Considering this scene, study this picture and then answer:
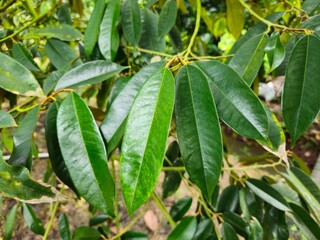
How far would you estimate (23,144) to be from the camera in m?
0.44

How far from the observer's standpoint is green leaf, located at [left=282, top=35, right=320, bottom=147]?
415 millimetres

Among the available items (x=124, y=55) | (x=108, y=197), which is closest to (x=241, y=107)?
(x=108, y=197)

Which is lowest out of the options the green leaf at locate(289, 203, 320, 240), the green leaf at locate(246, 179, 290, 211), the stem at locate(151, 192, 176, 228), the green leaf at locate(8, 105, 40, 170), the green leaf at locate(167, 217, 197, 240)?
the stem at locate(151, 192, 176, 228)

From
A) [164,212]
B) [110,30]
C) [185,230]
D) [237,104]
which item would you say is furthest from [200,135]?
[164,212]

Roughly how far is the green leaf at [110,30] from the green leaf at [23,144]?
205 mm

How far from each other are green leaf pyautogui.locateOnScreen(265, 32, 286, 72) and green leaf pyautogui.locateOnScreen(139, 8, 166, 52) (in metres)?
0.26

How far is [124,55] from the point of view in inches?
29.2

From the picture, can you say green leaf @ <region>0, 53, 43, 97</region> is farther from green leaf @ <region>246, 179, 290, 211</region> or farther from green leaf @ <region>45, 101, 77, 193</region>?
green leaf @ <region>246, 179, 290, 211</region>

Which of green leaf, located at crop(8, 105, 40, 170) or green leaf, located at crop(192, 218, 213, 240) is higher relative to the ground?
green leaf, located at crop(8, 105, 40, 170)

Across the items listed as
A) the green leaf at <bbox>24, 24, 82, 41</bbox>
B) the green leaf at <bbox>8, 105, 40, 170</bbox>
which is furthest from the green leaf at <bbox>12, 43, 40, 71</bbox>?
the green leaf at <bbox>8, 105, 40, 170</bbox>

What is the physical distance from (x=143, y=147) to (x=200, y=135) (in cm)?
8

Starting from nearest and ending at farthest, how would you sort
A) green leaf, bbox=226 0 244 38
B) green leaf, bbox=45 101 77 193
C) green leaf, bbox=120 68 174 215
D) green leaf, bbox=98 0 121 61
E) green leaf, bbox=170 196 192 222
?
green leaf, bbox=120 68 174 215, green leaf, bbox=45 101 77 193, green leaf, bbox=98 0 121 61, green leaf, bbox=226 0 244 38, green leaf, bbox=170 196 192 222

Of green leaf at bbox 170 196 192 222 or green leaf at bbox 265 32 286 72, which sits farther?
green leaf at bbox 170 196 192 222

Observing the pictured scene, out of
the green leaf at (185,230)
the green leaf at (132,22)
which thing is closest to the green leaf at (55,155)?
the green leaf at (132,22)
